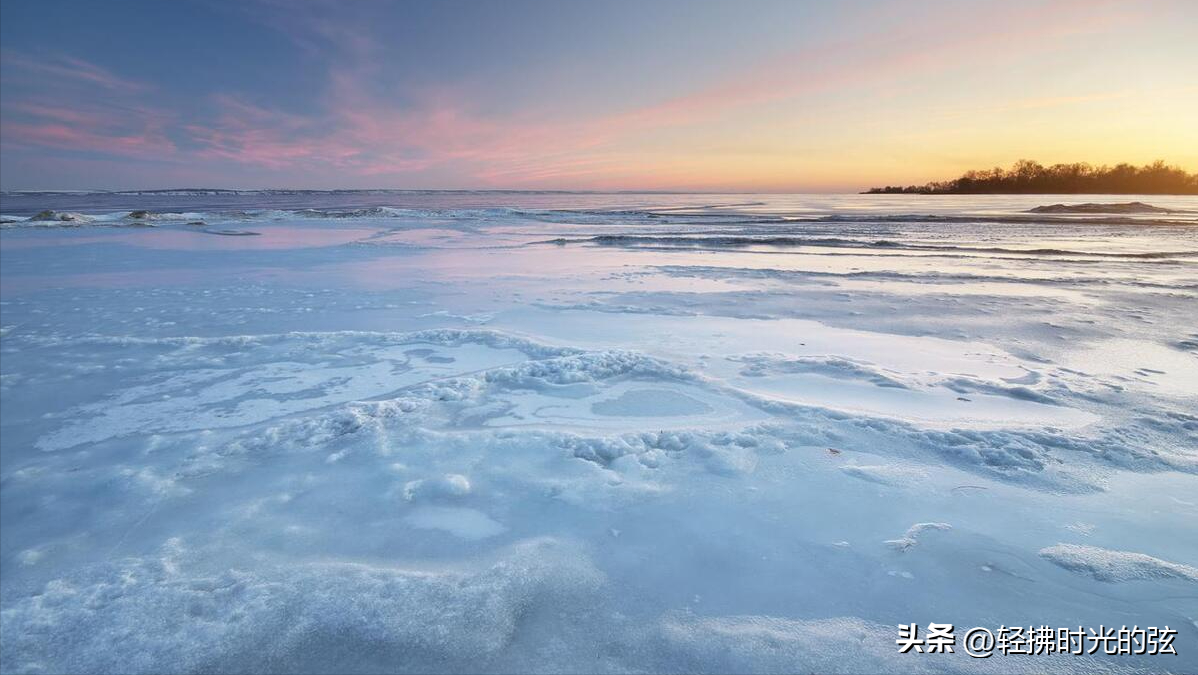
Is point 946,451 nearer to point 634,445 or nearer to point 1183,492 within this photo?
point 1183,492

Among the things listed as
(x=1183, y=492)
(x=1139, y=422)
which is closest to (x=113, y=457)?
(x=1183, y=492)

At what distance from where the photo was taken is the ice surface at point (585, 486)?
1.79 metres

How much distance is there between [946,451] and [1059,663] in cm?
139

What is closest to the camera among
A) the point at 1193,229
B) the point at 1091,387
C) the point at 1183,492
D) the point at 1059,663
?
the point at 1059,663

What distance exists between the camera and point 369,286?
320 inches

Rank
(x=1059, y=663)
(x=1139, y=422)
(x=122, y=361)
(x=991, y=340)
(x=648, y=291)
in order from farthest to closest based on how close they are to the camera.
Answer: (x=648, y=291) < (x=991, y=340) < (x=122, y=361) < (x=1139, y=422) < (x=1059, y=663)

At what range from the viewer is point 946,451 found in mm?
2957

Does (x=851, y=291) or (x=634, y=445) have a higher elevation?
(x=851, y=291)

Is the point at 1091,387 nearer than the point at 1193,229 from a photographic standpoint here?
Yes

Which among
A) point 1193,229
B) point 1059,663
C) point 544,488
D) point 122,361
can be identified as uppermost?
point 1193,229

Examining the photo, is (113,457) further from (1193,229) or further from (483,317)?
(1193,229)

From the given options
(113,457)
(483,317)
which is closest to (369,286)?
(483,317)

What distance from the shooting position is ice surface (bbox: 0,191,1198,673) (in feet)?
5.88

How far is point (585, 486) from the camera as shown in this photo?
2.66 metres
